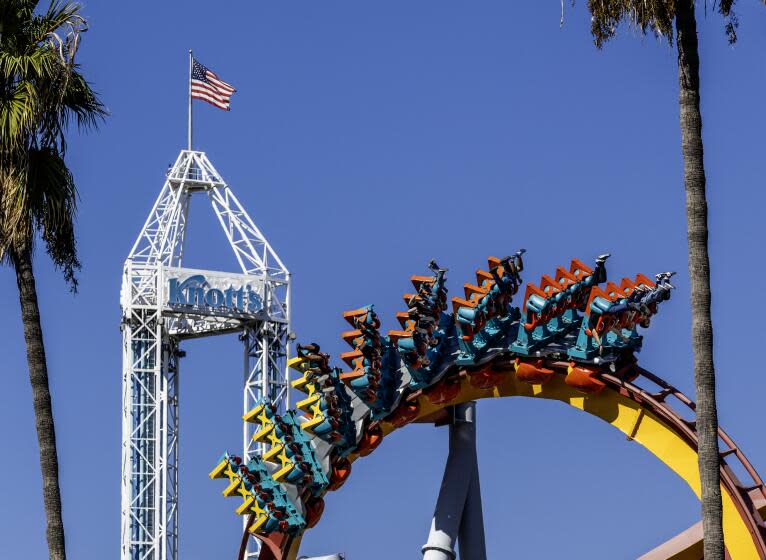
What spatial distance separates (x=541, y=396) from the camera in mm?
27453

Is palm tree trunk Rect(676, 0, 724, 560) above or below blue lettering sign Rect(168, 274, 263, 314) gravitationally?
below

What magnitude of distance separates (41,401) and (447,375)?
781cm

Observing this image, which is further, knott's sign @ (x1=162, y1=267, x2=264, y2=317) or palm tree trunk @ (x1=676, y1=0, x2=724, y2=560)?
knott's sign @ (x1=162, y1=267, x2=264, y2=317)

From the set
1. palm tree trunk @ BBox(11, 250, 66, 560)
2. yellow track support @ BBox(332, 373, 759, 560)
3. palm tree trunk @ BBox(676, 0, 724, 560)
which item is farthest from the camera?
yellow track support @ BBox(332, 373, 759, 560)

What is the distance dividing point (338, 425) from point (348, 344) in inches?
58.5

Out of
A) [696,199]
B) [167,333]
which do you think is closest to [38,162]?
[696,199]

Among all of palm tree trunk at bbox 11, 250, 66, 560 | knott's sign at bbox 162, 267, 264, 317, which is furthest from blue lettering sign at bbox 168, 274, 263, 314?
palm tree trunk at bbox 11, 250, 66, 560

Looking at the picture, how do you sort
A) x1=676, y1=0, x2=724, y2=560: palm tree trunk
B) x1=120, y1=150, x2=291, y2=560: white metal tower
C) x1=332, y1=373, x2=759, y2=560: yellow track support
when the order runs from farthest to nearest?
x1=120, y1=150, x2=291, y2=560: white metal tower
x1=332, y1=373, x2=759, y2=560: yellow track support
x1=676, y1=0, x2=724, y2=560: palm tree trunk

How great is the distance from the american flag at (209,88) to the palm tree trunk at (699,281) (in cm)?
3373

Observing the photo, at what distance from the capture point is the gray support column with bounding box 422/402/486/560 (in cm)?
2852

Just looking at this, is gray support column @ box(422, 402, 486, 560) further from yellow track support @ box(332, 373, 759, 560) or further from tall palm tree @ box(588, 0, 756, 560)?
tall palm tree @ box(588, 0, 756, 560)

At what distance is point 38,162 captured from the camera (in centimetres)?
2311

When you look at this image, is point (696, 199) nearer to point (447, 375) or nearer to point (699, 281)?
point (699, 281)

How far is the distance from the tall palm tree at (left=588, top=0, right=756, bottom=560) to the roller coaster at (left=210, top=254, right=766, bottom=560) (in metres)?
6.73
